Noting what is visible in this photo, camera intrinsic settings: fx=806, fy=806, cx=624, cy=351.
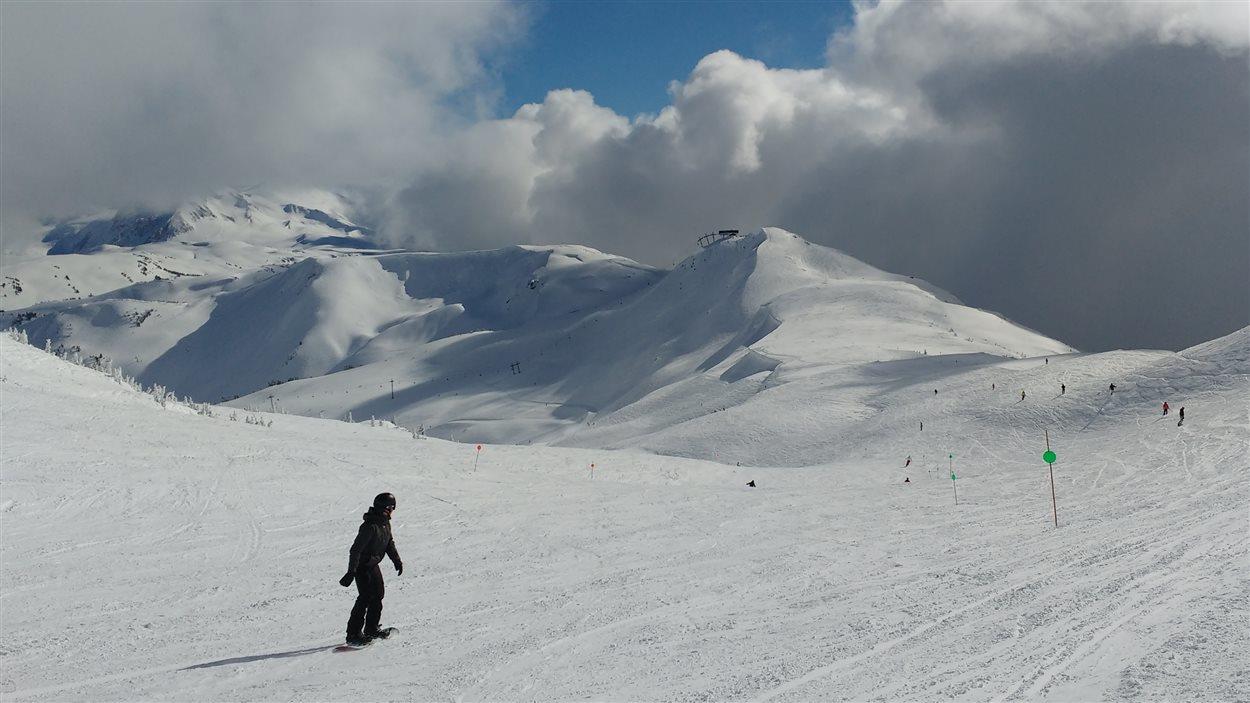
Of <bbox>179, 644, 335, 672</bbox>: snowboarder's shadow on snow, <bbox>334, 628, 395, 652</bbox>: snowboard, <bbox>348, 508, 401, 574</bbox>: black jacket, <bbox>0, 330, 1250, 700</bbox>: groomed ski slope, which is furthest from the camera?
<bbox>348, 508, 401, 574</bbox>: black jacket

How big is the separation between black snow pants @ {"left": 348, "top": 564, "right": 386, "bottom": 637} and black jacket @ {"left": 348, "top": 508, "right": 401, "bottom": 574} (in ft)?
0.37

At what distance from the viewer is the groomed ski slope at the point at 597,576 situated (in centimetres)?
847

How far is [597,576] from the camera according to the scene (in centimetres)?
1408

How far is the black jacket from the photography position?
10234 millimetres

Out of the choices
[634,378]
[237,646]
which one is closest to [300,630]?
[237,646]

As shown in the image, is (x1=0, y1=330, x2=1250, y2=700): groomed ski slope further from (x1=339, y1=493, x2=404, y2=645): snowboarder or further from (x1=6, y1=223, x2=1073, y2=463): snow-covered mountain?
(x1=6, y1=223, x2=1073, y2=463): snow-covered mountain

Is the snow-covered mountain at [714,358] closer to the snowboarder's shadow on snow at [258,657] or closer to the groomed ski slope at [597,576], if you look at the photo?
the groomed ski slope at [597,576]

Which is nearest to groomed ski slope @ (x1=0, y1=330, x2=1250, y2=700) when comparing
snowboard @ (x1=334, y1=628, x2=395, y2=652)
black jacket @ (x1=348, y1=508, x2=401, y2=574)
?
snowboard @ (x1=334, y1=628, x2=395, y2=652)

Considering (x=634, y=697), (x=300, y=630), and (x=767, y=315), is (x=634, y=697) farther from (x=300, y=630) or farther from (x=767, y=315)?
(x=767, y=315)

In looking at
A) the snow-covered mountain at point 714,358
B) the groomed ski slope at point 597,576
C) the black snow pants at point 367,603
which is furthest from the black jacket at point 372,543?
the snow-covered mountain at point 714,358

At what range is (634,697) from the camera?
26.7 ft

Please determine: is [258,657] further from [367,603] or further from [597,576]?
[597,576]

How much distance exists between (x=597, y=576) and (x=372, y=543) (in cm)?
487

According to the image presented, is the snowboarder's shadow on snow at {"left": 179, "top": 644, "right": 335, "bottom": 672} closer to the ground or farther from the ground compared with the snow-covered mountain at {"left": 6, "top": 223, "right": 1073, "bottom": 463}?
closer to the ground
